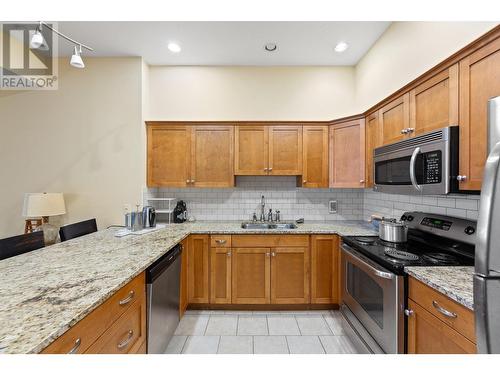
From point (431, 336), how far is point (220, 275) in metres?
1.85

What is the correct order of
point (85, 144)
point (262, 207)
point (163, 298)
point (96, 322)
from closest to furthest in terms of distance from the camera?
point (96, 322) → point (163, 298) → point (85, 144) → point (262, 207)

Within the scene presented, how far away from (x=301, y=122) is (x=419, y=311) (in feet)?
7.21

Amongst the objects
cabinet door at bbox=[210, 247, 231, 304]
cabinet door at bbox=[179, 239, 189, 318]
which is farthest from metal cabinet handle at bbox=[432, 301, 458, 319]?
cabinet door at bbox=[179, 239, 189, 318]

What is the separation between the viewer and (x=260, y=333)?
219 cm

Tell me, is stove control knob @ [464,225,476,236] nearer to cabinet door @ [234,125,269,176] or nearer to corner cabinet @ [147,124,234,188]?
cabinet door @ [234,125,269,176]

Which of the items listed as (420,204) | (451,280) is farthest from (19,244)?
(420,204)

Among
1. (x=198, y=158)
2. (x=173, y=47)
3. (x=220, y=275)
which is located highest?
(x=173, y=47)

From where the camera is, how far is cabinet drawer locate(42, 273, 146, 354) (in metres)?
0.84

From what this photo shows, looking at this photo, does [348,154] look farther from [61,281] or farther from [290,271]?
[61,281]

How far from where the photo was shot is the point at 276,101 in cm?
316

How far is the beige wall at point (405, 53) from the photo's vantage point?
1.66 metres

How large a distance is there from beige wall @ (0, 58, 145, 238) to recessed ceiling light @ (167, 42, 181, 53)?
486 millimetres

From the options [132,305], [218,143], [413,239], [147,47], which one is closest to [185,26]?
[147,47]

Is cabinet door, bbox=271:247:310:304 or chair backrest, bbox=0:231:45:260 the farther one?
cabinet door, bbox=271:247:310:304
